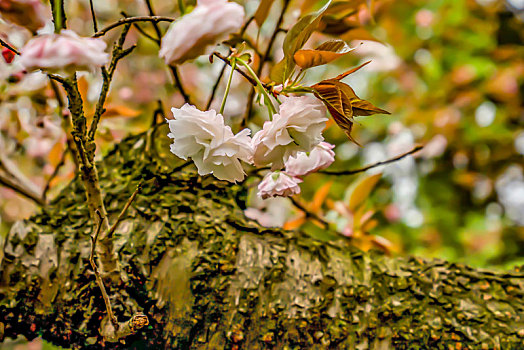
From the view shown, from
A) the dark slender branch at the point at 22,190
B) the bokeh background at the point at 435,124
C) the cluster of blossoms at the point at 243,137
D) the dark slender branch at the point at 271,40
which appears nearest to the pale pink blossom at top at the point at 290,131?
the cluster of blossoms at the point at 243,137

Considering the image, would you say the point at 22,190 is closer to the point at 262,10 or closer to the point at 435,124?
the point at 262,10

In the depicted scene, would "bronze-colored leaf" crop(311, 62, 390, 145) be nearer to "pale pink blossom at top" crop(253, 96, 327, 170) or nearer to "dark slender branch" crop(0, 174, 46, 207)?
"pale pink blossom at top" crop(253, 96, 327, 170)

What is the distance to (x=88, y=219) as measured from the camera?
1.37ft

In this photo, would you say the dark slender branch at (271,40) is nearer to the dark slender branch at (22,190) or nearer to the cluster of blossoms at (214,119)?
the cluster of blossoms at (214,119)

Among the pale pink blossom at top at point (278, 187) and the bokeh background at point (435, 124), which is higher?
the pale pink blossom at top at point (278, 187)

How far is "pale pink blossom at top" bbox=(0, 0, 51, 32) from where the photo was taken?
0.78ft

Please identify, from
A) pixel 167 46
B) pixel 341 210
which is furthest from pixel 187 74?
pixel 167 46

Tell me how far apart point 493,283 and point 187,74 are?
172 centimetres

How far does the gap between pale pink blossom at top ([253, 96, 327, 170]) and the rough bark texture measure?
15 centimetres

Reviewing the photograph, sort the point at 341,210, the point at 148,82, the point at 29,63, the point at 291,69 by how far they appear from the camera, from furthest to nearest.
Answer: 1. the point at 148,82
2. the point at 341,210
3. the point at 291,69
4. the point at 29,63

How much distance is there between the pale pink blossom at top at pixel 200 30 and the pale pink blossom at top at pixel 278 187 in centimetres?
16

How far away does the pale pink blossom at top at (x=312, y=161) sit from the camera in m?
0.37

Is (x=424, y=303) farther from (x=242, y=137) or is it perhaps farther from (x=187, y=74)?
(x=187, y=74)

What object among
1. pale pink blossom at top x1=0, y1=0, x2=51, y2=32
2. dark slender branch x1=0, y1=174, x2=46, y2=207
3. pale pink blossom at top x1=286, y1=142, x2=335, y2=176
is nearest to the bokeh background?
dark slender branch x1=0, y1=174, x2=46, y2=207
